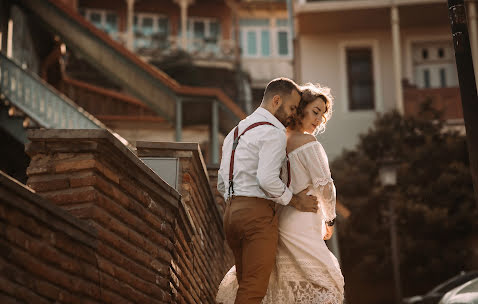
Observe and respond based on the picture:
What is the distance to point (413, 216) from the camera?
20.2 meters

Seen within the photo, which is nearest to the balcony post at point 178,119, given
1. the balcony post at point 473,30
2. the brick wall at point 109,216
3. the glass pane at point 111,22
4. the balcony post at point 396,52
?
the brick wall at point 109,216

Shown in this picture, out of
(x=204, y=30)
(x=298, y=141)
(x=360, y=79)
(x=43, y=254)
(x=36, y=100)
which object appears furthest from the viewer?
(x=204, y=30)

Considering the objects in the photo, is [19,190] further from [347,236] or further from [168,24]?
[168,24]

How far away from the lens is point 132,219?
5273 mm

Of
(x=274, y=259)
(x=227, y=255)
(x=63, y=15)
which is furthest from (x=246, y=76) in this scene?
(x=274, y=259)

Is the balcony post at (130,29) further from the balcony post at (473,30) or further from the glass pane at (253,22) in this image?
the balcony post at (473,30)

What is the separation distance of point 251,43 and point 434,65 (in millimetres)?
11449

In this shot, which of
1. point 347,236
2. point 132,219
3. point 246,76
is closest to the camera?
point 132,219

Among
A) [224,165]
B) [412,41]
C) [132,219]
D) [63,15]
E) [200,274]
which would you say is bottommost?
[200,274]

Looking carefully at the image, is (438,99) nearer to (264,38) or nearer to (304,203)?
(264,38)

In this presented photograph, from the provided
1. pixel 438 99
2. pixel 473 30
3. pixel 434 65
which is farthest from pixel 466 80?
pixel 434 65

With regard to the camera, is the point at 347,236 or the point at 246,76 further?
the point at 246,76

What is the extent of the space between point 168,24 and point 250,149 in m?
30.4

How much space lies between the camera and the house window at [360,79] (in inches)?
1083
